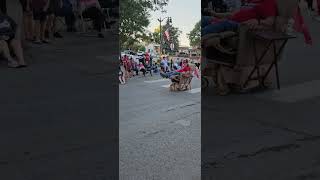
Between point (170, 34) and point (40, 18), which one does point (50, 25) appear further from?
point (170, 34)

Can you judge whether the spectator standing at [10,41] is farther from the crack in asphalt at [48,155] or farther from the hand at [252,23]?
the hand at [252,23]

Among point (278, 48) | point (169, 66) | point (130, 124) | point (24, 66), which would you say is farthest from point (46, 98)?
point (278, 48)

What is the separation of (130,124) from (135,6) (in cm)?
61

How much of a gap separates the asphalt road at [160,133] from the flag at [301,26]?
0.62 m

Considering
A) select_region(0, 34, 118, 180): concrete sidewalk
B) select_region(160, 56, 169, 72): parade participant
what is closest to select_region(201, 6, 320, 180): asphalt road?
select_region(160, 56, 169, 72): parade participant

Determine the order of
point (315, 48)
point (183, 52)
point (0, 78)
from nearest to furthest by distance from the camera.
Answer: point (0, 78) < point (183, 52) < point (315, 48)

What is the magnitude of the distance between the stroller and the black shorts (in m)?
0.78

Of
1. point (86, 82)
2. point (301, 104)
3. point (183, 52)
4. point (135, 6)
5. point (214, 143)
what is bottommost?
point (214, 143)

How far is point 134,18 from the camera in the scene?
6.76 feet

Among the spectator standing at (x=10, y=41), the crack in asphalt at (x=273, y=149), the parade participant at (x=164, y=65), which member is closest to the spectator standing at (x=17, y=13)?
the spectator standing at (x=10, y=41)

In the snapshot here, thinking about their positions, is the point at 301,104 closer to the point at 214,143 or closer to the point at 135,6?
the point at 214,143

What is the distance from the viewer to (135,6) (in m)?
2.05

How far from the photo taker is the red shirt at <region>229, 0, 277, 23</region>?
84.9 inches

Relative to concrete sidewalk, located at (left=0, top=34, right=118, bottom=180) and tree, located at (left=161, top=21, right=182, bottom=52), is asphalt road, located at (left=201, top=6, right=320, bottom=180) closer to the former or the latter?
tree, located at (left=161, top=21, right=182, bottom=52)
